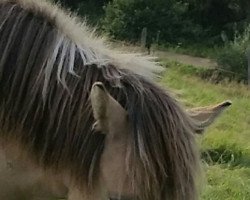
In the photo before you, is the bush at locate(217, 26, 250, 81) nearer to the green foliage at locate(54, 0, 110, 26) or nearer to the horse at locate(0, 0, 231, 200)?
the green foliage at locate(54, 0, 110, 26)

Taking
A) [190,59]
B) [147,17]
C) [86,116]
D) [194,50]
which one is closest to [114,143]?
[86,116]

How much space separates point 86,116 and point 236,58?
57.1 feet

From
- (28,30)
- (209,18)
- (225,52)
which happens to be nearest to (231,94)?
(225,52)

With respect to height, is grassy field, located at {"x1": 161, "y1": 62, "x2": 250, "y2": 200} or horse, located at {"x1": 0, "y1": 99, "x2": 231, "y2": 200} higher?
horse, located at {"x1": 0, "y1": 99, "x2": 231, "y2": 200}

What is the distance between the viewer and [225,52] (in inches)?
794

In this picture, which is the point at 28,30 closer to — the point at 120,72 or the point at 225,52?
the point at 120,72

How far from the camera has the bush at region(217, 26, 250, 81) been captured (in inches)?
761

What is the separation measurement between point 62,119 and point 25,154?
0.19 metres

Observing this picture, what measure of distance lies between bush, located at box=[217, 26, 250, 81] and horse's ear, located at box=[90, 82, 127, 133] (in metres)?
16.6

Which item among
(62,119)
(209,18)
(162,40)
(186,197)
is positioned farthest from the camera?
(209,18)

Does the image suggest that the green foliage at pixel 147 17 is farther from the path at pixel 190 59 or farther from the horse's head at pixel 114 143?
the horse's head at pixel 114 143

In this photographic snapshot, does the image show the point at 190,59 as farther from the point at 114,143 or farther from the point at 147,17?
the point at 114,143

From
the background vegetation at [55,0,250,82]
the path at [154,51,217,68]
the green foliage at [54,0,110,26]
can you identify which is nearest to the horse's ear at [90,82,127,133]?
the path at [154,51,217,68]

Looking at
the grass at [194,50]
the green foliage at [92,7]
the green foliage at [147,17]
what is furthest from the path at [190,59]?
the green foliage at [92,7]
